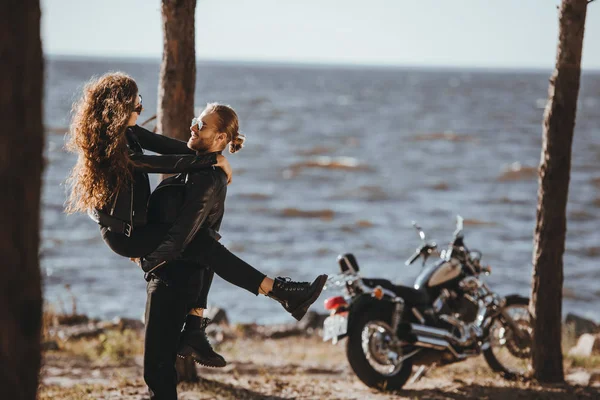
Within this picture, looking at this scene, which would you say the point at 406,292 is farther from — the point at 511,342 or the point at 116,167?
the point at 116,167

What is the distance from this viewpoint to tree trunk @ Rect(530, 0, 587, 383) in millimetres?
6773

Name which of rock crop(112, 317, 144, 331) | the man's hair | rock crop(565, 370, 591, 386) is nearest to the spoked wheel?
rock crop(565, 370, 591, 386)

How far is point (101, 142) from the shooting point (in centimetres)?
463

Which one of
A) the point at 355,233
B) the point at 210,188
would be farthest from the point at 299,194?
the point at 210,188

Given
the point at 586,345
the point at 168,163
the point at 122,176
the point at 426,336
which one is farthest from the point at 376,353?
the point at 586,345

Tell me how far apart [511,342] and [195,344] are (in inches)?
157

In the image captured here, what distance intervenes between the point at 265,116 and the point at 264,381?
58.6m

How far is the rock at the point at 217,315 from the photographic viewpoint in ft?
40.2

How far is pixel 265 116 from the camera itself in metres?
65.5

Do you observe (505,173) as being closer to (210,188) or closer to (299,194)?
(299,194)

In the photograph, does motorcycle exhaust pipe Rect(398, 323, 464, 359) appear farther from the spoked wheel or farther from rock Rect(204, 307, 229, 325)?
rock Rect(204, 307, 229, 325)

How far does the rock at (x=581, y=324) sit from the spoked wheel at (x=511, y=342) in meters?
4.21

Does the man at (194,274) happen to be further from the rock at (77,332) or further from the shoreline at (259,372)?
the rock at (77,332)

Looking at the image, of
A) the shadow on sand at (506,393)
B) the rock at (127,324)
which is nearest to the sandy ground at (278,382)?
the shadow on sand at (506,393)
